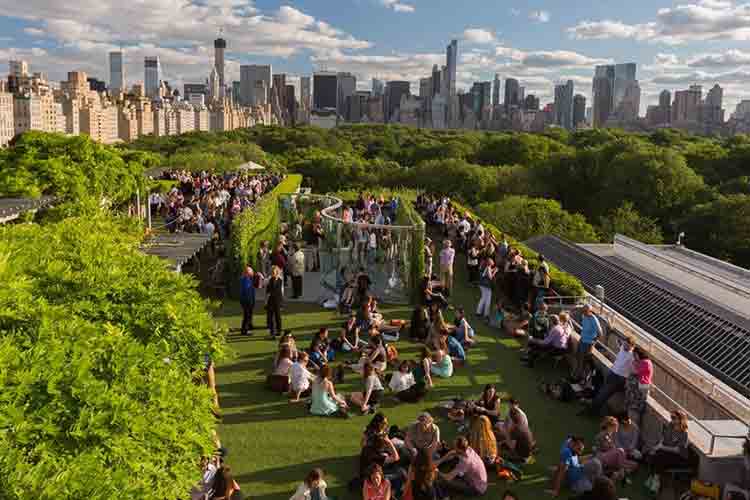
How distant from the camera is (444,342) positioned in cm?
1234

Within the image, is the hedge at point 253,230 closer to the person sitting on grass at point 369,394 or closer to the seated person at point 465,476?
the person sitting on grass at point 369,394

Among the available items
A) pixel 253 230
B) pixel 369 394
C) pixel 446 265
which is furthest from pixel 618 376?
pixel 253 230

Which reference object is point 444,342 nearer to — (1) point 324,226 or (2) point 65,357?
(1) point 324,226

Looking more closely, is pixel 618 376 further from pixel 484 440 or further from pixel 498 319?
→ pixel 498 319

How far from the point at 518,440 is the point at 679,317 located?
8.00m

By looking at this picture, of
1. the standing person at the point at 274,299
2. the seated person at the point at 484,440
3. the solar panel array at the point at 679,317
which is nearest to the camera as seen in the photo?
the seated person at the point at 484,440

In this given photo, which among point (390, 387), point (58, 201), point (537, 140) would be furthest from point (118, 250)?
point (537, 140)

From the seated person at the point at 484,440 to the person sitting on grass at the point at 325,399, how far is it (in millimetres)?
2347

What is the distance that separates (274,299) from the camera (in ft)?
44.4

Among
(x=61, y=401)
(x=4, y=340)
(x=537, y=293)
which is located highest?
(x=4, y=340)

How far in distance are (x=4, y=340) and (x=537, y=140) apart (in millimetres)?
70057

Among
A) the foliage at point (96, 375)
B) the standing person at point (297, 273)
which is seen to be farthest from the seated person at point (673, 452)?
the standing person at point (297, 273)

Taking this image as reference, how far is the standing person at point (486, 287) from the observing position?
15047mm

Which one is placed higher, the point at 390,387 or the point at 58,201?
the point at 58,201
